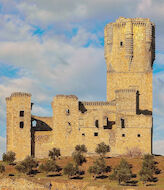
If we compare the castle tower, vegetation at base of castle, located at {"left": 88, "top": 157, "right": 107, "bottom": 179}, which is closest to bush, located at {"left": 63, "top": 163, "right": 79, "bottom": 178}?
vegetation at base of castle, located at {"left": 88, "top": 157, "right": 107, "bottom": 179}

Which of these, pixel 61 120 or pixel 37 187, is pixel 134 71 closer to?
pixel 61 120

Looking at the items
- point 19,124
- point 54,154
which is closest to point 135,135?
point 54,154

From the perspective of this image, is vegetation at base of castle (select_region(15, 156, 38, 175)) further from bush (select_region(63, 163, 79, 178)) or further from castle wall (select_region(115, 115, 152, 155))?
castle wall (select_region(115, 115, 152, 155))

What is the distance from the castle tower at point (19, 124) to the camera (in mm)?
83188

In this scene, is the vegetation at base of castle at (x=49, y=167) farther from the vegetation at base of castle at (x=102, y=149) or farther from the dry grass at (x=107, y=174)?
the vegetation at base of castle at (x=102, y=149)

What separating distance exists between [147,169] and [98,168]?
596 cm

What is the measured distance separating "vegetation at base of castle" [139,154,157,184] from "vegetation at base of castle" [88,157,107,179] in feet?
16.1

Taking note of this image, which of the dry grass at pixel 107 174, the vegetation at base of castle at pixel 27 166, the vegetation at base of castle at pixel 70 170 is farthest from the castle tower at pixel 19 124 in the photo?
the vegetation at base of castle at pixel 70 170

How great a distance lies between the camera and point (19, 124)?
83750 mm

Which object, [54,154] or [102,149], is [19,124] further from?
[102,149]

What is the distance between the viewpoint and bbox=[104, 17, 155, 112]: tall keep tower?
93375 millimetres

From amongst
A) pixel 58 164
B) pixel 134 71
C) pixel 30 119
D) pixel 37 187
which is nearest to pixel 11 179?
pixel 37 187

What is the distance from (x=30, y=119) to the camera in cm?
8419

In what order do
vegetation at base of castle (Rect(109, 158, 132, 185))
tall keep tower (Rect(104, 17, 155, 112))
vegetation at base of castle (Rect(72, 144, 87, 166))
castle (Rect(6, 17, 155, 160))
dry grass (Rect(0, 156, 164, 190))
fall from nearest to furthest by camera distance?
dry grass (Rect(0, 156, 164, 190)), vegetation at base of castle (Rect(109, 158, 132, 185)), vegetation at base of castle (Rect(72, 144, 87, 166)), castle (Rect(6, 17, 155, 160)), tall keep tower (Rect(104, 17, 155, 112))
